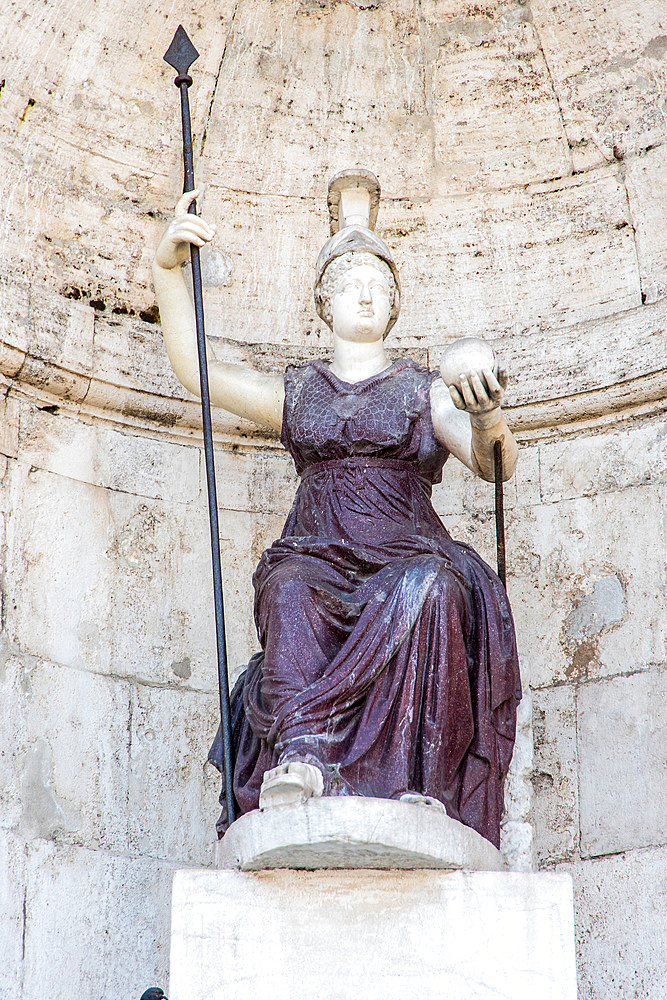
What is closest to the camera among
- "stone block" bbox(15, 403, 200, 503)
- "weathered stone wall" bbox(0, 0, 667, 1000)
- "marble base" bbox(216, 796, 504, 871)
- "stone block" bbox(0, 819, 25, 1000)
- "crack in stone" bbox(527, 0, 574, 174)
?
"marble base" bbox(216, 796, 504, 871)

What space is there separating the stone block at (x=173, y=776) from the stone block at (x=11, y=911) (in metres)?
0.39

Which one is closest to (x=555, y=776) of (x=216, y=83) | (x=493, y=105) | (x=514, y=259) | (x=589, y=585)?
(x=589, y=585)

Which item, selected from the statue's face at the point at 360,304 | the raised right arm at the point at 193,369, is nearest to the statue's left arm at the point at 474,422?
the statue's face at the point at 360,304

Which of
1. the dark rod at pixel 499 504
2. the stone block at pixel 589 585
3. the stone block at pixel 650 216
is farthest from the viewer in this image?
the stone block at pixel 650 216

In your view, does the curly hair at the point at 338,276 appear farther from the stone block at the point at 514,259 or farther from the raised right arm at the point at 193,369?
the stone block at the point at 514,259

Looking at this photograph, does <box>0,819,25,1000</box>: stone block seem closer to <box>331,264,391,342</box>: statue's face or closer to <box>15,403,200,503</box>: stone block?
<box>15,403,200,503</box>: stone block

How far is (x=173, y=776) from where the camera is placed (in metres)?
5.11

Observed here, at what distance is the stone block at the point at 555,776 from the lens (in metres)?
5.01

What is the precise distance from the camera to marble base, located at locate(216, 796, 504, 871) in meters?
3.72

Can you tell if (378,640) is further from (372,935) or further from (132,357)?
(132,357)

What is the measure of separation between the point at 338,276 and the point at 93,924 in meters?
1.92

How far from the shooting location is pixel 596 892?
4863 millimetres

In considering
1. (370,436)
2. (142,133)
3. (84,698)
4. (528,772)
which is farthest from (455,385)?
(142,133)

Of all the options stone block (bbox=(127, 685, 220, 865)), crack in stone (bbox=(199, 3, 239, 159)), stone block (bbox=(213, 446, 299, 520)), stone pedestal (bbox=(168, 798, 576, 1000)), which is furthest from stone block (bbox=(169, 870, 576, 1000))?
crack in stone (bbox=(199, 3, 239, 159))
